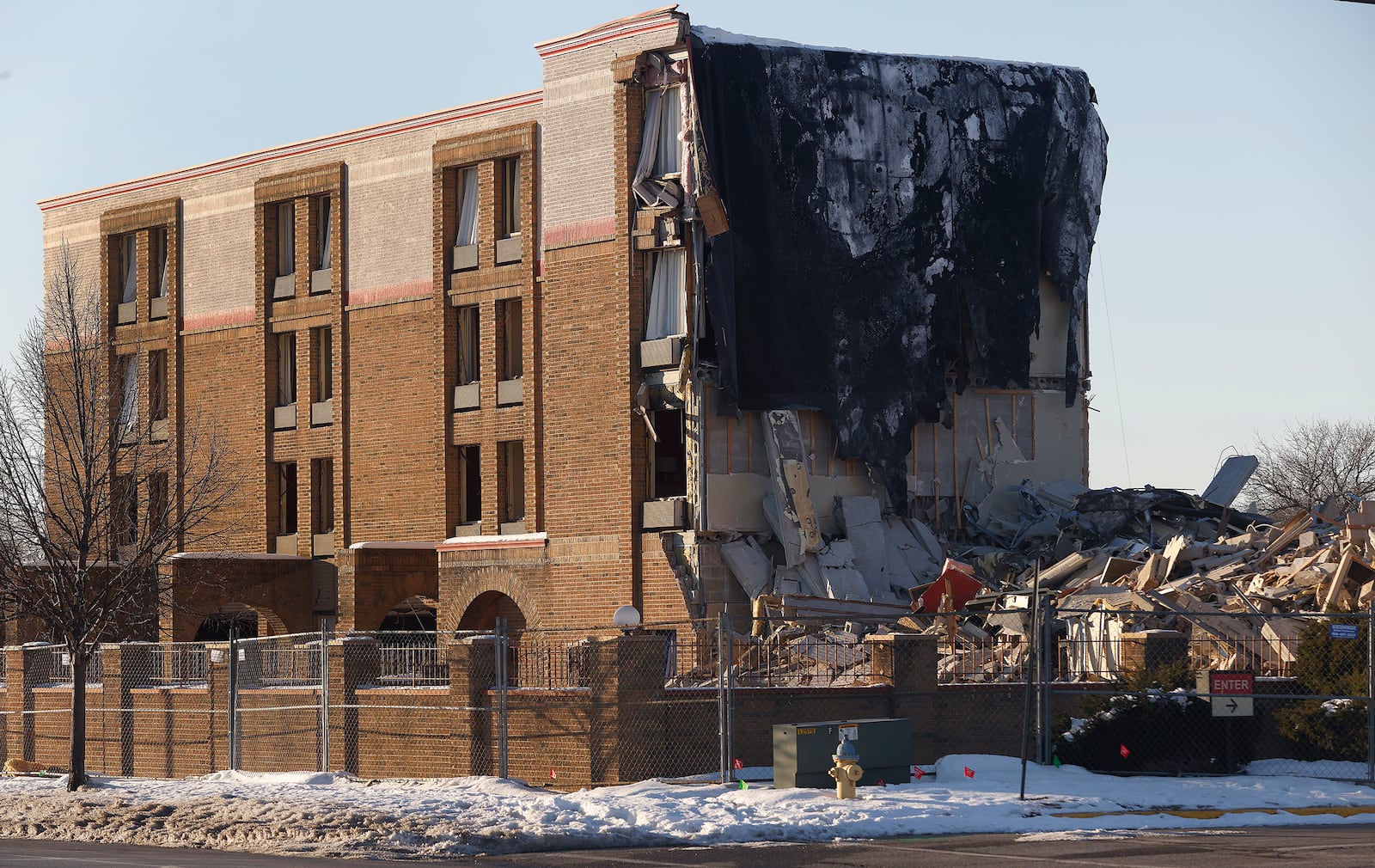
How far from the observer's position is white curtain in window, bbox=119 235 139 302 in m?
46.9

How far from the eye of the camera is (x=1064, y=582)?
31812mm

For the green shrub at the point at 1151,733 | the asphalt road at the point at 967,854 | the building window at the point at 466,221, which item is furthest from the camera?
the building window at the point at 466,221

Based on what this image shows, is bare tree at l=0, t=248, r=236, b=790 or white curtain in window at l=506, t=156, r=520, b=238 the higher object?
white curtain in window at l=506, t=156, r=520, b=238

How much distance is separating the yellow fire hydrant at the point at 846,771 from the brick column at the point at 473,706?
6.46 m

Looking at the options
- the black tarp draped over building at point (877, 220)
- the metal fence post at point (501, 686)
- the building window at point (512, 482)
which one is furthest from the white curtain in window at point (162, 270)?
the metal fence post at point (501, 686)

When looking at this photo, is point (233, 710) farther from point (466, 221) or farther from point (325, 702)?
point (466, 221)

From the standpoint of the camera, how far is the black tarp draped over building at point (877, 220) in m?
33.6

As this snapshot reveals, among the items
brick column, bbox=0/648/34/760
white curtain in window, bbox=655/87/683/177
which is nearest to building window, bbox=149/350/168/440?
brick column, bbox=0/648/34/760

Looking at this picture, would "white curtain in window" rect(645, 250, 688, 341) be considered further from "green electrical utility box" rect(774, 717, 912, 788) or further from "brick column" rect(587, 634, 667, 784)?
"green electrical utility box" rect(774, 717, 912, 788)

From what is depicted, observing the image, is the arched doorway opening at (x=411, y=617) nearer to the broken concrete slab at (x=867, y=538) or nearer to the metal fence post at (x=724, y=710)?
the broken concrete slab at (x=867, y=538)

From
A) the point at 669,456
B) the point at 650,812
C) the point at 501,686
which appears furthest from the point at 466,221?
the point at 650,812

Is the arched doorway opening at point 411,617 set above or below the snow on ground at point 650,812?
above

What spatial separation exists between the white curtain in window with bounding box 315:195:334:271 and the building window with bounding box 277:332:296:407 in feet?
7.47

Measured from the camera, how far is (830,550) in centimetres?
3356
